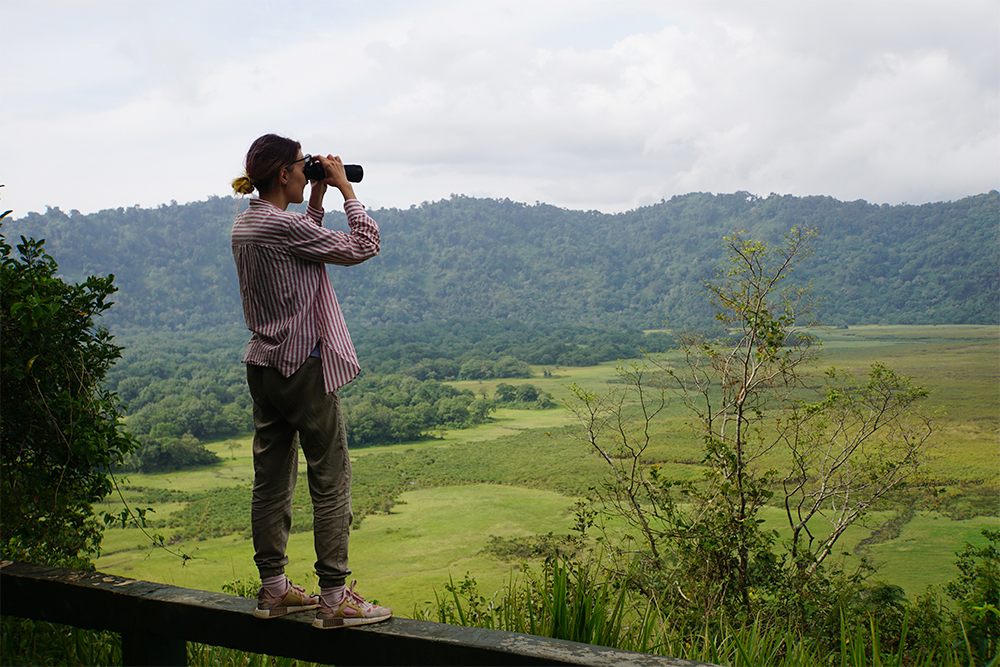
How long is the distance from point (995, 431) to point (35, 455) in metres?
21.3

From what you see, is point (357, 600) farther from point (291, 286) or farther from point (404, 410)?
point (404, 410)

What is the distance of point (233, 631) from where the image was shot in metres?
1.59

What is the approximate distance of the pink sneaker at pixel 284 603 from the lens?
155 cm

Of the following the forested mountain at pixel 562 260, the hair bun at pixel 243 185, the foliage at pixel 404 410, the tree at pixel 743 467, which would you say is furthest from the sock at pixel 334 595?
the forested mountain at pixel 562 260

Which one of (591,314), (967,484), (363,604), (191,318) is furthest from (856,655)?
(191,318)

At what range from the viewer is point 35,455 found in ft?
8.80

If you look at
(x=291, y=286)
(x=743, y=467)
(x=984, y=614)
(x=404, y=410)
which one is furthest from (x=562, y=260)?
(x=291, y=286)

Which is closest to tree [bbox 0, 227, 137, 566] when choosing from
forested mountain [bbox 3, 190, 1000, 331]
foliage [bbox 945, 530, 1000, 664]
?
foliage [bbox 945, 530, 1000, 664]

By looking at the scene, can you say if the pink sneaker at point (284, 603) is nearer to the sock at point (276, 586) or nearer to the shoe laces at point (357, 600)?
the sock at point (276, 586)

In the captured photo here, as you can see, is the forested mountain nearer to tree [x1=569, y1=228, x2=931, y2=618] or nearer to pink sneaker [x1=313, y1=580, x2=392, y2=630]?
tree [x1=569, y1=228, x2=931, y2=618]

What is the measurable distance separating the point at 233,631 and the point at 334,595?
10.3 inches

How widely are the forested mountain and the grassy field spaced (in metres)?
13.8

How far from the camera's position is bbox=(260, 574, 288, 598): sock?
1.61 m

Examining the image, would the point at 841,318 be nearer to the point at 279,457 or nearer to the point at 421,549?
the point at 421,549
